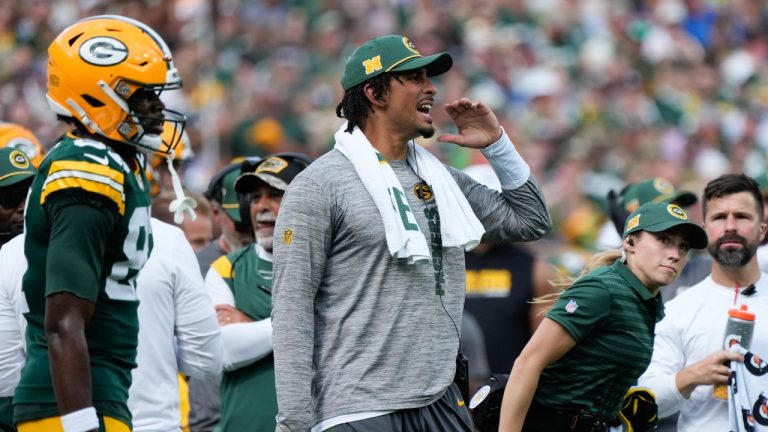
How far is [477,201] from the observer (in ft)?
17.6

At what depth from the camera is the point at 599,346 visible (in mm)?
5523

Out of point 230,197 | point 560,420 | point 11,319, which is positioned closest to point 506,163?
point 560,420

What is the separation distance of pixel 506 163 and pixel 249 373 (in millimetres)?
1660

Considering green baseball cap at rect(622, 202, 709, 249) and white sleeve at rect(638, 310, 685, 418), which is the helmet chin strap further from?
white sleeve at rect(638, 310, 685, 418)

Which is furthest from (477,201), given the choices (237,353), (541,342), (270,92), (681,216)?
(270,92)

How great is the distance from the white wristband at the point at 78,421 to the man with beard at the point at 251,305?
1.89 m

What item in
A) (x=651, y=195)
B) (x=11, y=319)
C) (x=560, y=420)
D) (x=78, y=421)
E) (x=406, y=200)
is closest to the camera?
(x=78, y=421)

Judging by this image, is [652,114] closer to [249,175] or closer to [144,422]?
[249,175]

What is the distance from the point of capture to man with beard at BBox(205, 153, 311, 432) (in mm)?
6000

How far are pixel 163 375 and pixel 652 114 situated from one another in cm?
1408

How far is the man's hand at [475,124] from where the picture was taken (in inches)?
207

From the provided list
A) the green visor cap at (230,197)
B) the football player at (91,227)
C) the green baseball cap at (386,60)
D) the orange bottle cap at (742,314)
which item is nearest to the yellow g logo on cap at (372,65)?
the green baseball cap at (386,60)

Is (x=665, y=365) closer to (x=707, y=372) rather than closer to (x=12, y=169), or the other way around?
(x=707, y=372)

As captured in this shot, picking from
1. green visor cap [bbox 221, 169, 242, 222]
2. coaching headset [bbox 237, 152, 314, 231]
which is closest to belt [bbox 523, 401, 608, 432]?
coaching headset [bbox 237, 152, 314, 231]
